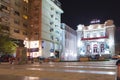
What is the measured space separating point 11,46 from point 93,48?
185ft

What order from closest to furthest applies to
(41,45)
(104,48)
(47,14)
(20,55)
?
(20,55) → (41,45) → (47,14) → (104,48)

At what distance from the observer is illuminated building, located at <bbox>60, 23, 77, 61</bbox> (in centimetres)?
8600

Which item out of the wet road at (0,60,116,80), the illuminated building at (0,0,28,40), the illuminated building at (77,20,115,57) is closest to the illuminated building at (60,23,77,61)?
the illuminated building at (77,20,115,57)

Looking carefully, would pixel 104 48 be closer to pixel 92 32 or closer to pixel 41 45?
pixel 92 32

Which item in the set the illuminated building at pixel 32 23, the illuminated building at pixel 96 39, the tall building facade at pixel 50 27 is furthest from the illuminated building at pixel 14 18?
the illuminated building at pixel 96 39

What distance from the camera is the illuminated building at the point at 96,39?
302 ft

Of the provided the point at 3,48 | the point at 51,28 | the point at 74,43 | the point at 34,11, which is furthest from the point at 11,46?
the point at 74,43

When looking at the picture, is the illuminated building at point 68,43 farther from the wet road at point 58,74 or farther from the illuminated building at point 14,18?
the wet road at point 58,74

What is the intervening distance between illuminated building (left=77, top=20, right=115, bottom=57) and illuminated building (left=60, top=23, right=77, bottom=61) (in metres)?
3.42

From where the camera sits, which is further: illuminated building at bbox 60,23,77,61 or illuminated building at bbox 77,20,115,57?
illuminated building at bbox 77,20,115,57

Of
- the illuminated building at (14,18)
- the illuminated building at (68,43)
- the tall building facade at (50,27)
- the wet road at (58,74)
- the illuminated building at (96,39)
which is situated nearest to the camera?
the wet road at (58,74)

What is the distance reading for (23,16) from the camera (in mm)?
62875

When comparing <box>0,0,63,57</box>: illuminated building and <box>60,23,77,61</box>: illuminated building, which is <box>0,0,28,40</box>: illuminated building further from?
<box>60,23,77,61</box>: illuminated building

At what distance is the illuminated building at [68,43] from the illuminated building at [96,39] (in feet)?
11.2
